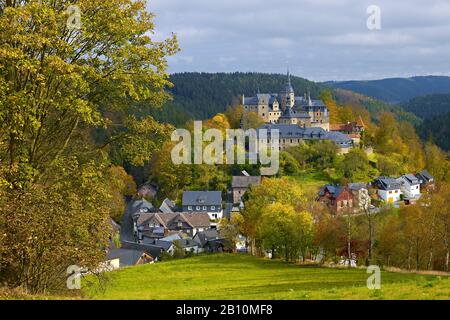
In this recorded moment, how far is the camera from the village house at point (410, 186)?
8238 cm

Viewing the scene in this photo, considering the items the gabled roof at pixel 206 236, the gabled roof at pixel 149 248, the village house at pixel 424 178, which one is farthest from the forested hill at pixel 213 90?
the gabled roof at pixel 149 248

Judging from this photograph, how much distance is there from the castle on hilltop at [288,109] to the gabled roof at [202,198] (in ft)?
114

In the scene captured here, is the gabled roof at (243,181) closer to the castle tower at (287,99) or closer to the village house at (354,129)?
the village house at (354,129)

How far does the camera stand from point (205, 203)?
241 ft

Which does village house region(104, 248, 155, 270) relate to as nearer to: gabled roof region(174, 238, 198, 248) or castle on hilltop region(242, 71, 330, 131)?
gabled roof region(174, 238, 198, 248)

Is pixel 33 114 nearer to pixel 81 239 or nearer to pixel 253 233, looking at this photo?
pixel 81 239

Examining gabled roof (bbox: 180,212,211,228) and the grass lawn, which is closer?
gabled roof (bbox: 180,212,211,228)

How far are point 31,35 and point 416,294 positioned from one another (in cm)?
1099

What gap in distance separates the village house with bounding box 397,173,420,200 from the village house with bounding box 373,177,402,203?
1.73 metres

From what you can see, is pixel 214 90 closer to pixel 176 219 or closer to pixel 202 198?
pixel 202 198

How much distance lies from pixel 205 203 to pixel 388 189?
87.2 feet

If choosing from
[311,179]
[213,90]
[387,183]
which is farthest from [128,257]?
[213,90]

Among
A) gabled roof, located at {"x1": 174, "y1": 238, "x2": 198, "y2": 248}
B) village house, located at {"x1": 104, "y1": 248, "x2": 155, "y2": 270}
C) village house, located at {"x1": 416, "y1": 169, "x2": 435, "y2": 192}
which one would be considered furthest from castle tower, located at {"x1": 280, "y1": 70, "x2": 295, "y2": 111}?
village house, located at {"x1": 104, "y1": 248, "x2": 155, "y2": 270}

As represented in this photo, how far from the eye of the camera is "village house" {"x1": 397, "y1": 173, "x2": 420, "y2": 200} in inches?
3243
